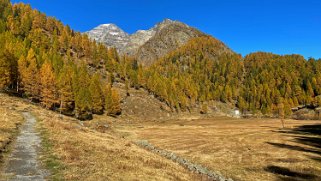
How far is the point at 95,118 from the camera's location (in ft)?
404

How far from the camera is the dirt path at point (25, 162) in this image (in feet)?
61.0

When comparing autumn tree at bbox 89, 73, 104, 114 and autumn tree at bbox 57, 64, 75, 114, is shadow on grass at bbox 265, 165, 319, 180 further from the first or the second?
autumn tree at bbox 89, 73, 104, 114

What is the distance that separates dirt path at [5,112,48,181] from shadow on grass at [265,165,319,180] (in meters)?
27.4

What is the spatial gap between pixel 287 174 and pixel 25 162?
99.0 feet

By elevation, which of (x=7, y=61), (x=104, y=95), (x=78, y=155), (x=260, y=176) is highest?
(x=7, y=61)

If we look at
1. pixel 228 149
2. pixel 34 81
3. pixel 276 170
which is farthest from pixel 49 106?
pixel 276 170

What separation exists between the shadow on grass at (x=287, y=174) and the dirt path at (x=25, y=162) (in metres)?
27.4

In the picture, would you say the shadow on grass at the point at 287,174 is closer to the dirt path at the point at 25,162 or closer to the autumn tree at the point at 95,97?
the dirt path at the point at 25,162

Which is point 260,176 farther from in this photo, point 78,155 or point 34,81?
point 34,81

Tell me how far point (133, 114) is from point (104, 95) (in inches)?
1025

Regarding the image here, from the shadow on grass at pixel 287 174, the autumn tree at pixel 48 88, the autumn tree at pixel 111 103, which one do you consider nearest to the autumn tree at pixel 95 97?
the autumn tree at pixel 111 103

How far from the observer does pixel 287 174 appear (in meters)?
36.5

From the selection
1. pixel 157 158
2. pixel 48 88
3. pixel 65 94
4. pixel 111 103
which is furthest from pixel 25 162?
pixel 111 103

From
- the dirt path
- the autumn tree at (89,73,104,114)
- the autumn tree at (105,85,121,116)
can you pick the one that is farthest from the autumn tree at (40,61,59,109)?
the dirt path
